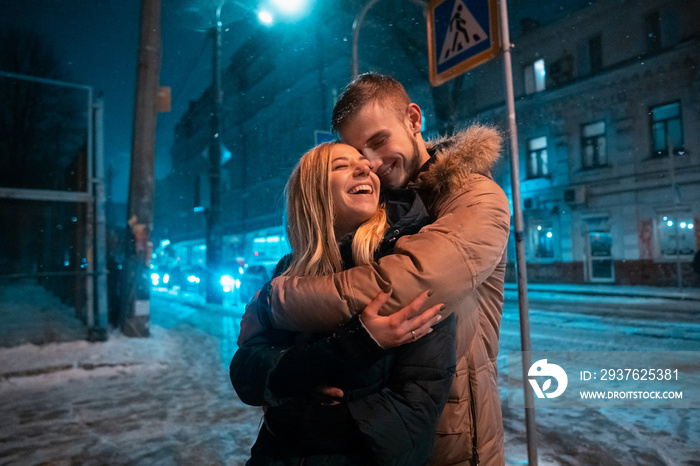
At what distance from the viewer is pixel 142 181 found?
8.20 m

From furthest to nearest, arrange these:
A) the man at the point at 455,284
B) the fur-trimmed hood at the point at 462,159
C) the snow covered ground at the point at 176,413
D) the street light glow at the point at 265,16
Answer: the street light glow at the point at 265,16 < the snow covered ground at the point at 176,413 < the fur-trimmed hood at the point at 462,159 < the man at the point at 455,284

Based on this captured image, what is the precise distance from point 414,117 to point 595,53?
2227cm

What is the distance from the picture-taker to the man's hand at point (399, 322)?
1.37 metres

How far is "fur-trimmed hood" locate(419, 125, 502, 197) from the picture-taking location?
1857mm

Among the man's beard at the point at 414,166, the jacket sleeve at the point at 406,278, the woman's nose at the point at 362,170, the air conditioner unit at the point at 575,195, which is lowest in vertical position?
the jacket sleeve at the point at 406,278

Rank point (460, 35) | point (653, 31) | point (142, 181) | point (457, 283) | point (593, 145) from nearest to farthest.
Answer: point (457, 283) < point (460, 35) < point (142, 181) < point (653, 31) < point (593, 145)

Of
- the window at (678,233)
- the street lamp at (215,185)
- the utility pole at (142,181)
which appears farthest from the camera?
the window at (678,233)

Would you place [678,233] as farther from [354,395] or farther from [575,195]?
[354,395]

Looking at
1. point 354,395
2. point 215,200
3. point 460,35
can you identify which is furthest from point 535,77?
point 354,395

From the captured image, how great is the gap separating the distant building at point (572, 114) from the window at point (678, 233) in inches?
1.7

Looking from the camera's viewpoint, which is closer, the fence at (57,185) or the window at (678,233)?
the fence at (57,185)

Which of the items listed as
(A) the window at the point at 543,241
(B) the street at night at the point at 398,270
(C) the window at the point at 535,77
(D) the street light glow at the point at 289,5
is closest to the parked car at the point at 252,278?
(B) the street at night at the point at 398,270

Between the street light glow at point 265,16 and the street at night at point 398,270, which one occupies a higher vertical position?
the street light glow at point 265,16

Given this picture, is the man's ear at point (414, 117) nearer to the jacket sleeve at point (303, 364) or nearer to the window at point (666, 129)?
the jacket sleeve at point (303, 364)
